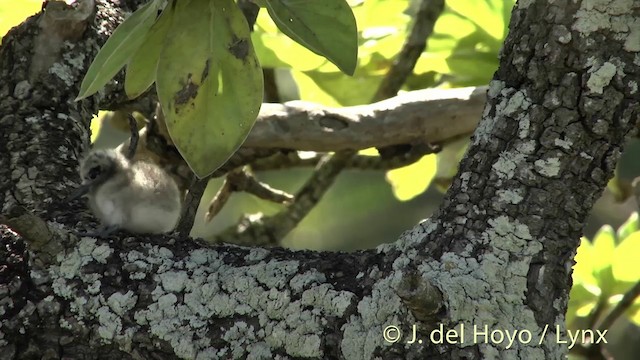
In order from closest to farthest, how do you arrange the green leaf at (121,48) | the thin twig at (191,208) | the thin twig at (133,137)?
1. the green leaf at (121,48)
2. the thin twig at (191,208)
3. the thin twig at (133,137)

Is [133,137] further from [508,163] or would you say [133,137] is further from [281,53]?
[508,163]

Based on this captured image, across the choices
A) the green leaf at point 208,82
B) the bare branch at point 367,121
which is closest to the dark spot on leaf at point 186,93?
the green leaf at point 208,82

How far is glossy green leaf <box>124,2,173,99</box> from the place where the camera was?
1229mm

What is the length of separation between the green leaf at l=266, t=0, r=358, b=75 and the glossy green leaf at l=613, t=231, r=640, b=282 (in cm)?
114

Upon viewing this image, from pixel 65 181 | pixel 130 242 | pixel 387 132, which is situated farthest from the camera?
pixel 387 132

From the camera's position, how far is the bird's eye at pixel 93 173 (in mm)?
2129

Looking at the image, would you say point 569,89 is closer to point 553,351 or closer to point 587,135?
point 587,135

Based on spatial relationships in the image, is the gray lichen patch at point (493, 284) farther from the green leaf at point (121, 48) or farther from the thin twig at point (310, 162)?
the thin twig at point (310, 162)

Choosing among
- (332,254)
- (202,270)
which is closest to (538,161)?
(332,254)

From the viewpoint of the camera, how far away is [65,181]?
188 cm

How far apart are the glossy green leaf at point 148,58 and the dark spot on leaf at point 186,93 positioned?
6 centimetres

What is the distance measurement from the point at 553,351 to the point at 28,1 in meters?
1.32

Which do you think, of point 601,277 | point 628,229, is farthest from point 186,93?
point 628,229

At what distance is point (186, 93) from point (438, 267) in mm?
437
